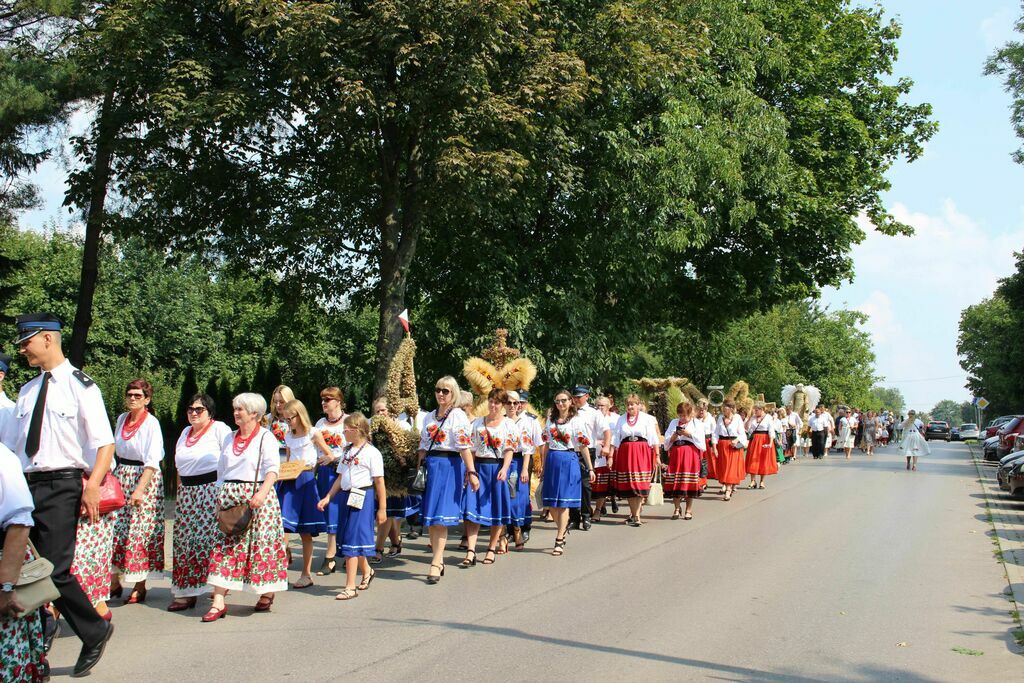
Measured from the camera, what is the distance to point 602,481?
15.9 meters

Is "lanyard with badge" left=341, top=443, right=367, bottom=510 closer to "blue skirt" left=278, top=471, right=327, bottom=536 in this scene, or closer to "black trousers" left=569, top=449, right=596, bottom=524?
"blue skirt" left=278, top=471, right=327, bottom=536

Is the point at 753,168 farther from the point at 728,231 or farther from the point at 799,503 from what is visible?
the point at 799,503

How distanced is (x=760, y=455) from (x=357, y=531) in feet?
47.9

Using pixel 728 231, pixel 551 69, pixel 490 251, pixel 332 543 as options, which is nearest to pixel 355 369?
pixel 490 251

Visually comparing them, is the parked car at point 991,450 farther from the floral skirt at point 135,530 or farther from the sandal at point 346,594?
the floral skirt at point 135,530

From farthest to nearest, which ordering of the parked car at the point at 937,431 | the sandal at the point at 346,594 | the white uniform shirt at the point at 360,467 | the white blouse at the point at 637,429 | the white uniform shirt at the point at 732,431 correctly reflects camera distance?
1. the parked car at the point at 937,431
2. the white uniform shirt at the point at 732,431
3. the white blouse at the point at 637,429
4. the white uniform shirt at the point at 360,467
5. the sandal at the point at 346,594

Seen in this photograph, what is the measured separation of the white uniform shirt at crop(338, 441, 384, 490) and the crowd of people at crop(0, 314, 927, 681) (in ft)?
0.04

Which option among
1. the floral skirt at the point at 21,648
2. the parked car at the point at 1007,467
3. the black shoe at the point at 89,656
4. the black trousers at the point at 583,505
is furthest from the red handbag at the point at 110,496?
the parked car at the point at 1007,467

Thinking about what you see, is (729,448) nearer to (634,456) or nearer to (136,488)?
(634,456)

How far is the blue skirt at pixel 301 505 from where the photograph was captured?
10328mm

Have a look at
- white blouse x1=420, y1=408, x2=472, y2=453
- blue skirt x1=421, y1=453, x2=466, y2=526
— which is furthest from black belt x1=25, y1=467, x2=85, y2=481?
white blouse x1=420, y1=408, x2=472, y2=453

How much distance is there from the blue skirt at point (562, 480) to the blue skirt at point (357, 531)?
3.63 meters

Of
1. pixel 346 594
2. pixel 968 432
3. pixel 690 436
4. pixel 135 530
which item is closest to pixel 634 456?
pixel 690 436

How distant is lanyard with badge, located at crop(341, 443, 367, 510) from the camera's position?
9273 mm
